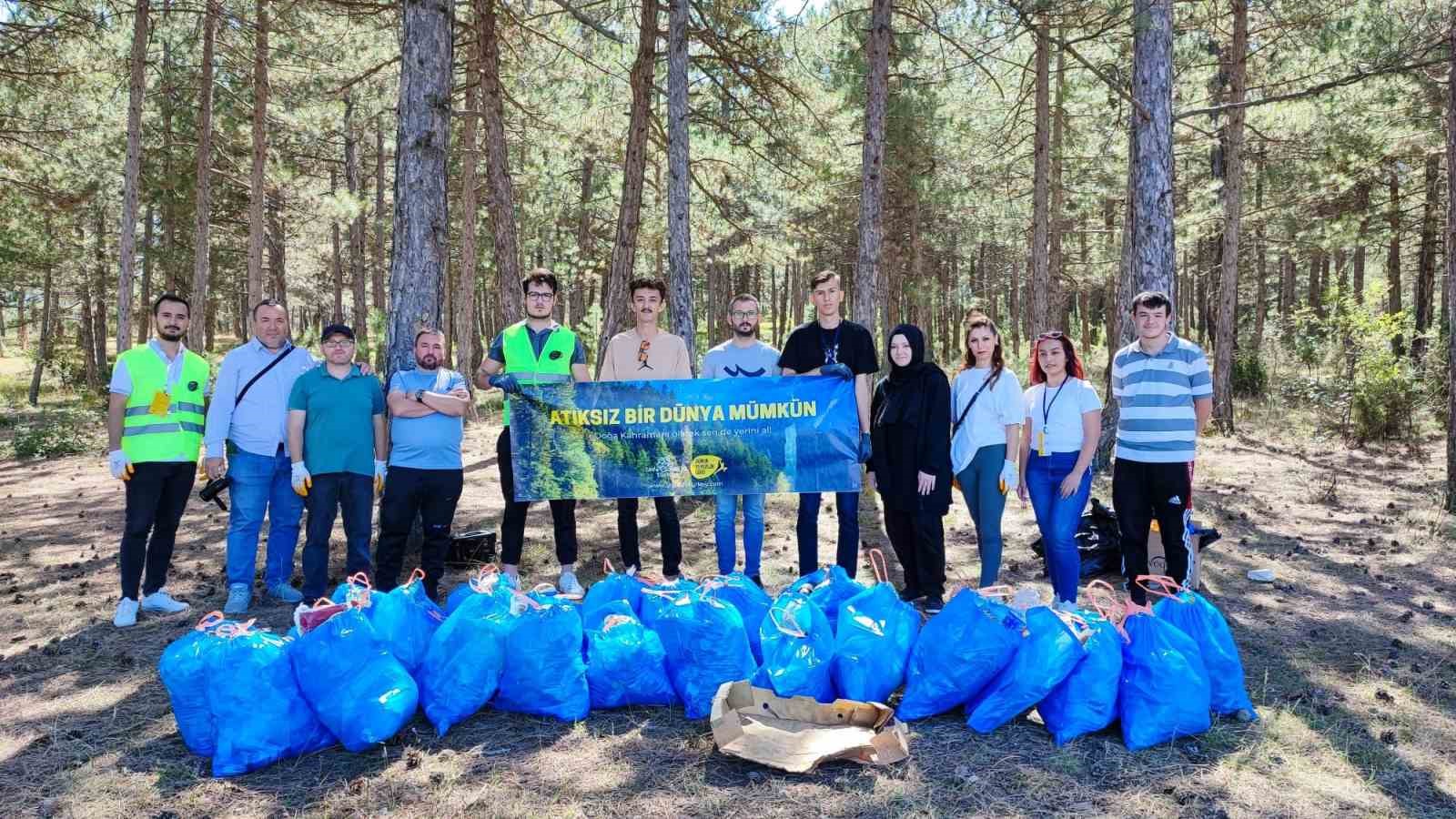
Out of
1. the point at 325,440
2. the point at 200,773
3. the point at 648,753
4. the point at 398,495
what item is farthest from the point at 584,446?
the point at 200,773

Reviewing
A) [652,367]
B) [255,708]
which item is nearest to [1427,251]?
[652,367]

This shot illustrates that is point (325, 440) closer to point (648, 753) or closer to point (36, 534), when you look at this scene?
point (648, 753)

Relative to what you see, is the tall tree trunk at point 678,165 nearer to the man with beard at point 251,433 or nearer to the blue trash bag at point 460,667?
the man with beard at point 251,433

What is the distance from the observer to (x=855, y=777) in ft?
11.6

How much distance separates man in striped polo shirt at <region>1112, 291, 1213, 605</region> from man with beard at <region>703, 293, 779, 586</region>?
7.39ft

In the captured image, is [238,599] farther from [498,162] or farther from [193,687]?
[498,162]

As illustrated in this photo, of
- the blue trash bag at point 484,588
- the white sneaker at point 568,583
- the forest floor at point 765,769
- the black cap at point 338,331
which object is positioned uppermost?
the black cap at point 338,331

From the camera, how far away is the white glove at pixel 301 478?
5473 mm

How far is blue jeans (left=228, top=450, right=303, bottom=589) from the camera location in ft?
18.8

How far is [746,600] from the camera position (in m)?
4.62

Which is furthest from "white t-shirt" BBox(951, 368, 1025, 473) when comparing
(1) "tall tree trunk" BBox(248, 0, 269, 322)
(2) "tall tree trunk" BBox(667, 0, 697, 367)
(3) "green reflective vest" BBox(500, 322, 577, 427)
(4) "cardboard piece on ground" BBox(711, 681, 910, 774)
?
(1) "tall tree trunk" BBox(248, 0, 269, 322)

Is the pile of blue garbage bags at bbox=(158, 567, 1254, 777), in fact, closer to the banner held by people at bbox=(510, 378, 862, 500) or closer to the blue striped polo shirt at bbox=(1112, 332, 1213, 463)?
the blue striped polo shirt at bbox=(1112, 332, 1213, 463)

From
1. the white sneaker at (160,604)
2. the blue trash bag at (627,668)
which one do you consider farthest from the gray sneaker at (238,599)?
the blue trash bag at (627,668)

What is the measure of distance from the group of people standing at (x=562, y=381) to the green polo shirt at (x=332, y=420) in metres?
0.01
